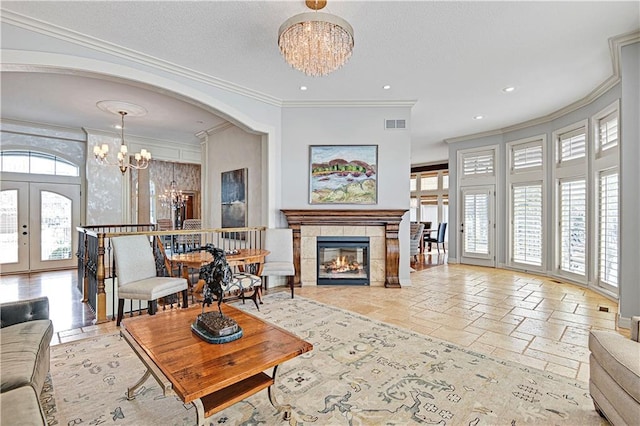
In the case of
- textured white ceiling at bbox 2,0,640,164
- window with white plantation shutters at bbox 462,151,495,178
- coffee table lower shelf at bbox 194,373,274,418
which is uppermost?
textured white ceiling at bbox 2,0,640,164

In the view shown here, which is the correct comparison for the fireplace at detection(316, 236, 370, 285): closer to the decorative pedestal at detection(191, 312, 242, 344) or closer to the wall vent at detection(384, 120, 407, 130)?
the wall vent at detection(384, 120, 407, 130)

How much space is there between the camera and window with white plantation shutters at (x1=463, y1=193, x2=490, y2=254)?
7.36m

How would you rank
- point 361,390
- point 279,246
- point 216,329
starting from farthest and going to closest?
point 279,246, point 361,390, point 216,329

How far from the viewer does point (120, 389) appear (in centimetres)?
222

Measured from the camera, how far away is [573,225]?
5672 millimetres

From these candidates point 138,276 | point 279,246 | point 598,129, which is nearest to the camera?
point 138,276

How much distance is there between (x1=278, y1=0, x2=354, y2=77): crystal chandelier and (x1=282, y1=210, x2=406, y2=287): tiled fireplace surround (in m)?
2.65

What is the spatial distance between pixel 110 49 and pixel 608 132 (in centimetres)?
689

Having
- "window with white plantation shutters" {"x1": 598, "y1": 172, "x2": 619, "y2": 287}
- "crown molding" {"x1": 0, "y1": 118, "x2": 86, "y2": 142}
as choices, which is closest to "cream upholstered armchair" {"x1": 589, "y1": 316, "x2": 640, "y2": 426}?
"window with white plantation shutters" {"x1": 598, "y1": 172, "x2": 619, "y2": 287}

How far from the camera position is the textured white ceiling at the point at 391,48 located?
2924 mm

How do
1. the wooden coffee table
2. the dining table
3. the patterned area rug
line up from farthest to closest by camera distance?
the dining table, the patterned area rug, the wooden coffee table

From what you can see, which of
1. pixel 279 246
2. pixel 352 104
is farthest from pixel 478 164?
pixel 279 246

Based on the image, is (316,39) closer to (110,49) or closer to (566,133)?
(110,49)

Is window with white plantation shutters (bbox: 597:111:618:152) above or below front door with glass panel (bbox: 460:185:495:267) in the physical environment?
above
